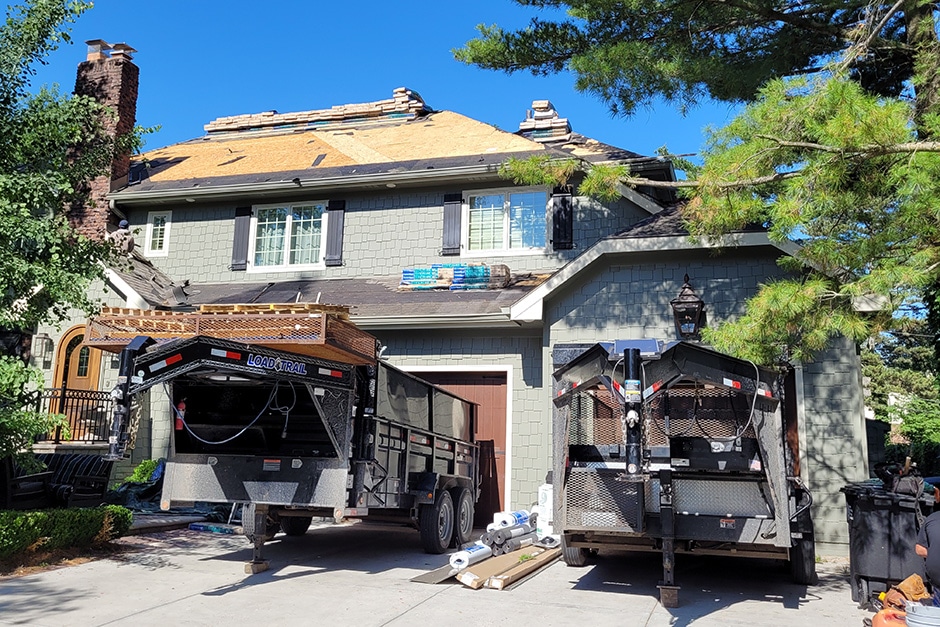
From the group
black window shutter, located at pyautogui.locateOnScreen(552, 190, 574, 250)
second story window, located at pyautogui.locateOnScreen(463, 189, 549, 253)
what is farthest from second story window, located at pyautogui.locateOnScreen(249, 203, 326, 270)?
black window shutter, located at pyautogui.locateOnScreen(552, 190, 574, 250)

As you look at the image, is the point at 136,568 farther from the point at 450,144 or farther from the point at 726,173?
the point at 450,144

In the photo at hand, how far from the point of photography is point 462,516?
11.0 meters

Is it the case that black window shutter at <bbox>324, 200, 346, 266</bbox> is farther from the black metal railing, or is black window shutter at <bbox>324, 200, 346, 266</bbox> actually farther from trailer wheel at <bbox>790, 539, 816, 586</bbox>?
trailer wheel at <bbox>790, 539, 816, 586</bbox>

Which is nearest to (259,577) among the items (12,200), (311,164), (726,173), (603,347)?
(603,347)

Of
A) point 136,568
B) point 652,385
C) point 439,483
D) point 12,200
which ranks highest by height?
point 12,200

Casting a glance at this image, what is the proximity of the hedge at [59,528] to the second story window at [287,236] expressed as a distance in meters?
6.98

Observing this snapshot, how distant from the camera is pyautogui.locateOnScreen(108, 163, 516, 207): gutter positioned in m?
14.9

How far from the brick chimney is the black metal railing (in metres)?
4.12

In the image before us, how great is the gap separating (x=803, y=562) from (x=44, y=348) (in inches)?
563

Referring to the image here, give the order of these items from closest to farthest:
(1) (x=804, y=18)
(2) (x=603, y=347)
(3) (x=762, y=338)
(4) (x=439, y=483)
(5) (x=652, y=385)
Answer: (5) (x=652, y=385), (2) (x=603, y=347), (3) (x=762, y=338), (4) (x=439, y=483), (1) (x=804, y=18)

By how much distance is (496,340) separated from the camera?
13.5m

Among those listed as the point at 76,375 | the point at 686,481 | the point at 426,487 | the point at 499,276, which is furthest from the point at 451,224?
the point at 686,481

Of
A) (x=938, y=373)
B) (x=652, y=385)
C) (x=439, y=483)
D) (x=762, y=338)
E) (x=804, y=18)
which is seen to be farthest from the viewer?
(x=938, y=373)

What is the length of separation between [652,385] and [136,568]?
20.5 feet
